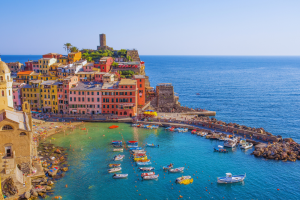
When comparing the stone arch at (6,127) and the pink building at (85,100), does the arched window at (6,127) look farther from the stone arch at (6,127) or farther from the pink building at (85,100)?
the pink building at (85,100)

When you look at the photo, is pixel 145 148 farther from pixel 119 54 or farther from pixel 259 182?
pixel 119 54

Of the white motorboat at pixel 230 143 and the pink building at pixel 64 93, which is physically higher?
the pink building at pixel 64 93

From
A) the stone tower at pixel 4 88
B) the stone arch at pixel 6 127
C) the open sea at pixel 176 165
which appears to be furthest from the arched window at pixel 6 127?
the open sea at pixel 176 165

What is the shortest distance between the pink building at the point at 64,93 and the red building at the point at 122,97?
1094 cm

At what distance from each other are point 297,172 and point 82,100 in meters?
61.0

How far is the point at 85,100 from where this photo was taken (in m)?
82.1

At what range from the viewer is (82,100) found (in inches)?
3233

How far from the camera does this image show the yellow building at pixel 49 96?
83875 millimetres

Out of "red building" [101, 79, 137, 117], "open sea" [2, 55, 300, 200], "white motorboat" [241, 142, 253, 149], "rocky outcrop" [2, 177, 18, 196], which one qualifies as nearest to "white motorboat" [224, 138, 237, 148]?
"white motorboat" [241, 142, 253, 149]

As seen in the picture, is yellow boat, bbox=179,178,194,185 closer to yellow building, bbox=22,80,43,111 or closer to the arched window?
the arched window

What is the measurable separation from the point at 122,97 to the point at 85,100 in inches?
467

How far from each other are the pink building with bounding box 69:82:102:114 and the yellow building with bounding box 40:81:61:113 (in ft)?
19.8

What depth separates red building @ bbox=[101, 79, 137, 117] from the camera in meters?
81.2

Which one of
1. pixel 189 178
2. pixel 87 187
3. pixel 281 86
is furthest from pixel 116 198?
pixel 281 86
